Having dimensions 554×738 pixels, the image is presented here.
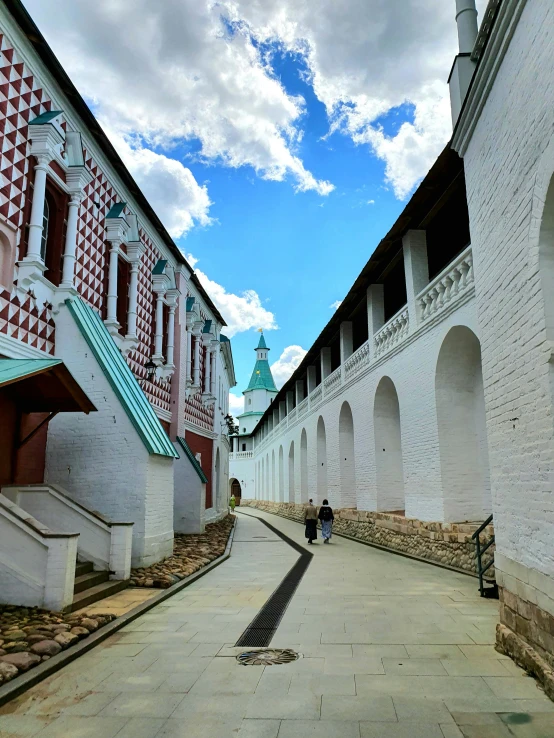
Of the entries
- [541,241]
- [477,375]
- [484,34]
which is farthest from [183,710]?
[477,375]

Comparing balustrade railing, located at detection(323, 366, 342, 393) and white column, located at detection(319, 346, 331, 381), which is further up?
white column, located at detection(319, 346, 331, 381)

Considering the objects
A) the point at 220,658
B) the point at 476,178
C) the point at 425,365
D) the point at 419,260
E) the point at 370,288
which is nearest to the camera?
the point at 220,658

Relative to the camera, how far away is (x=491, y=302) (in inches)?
238

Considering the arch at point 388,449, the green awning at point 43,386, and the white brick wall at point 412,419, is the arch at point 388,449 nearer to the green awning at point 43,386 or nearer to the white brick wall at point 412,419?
the white brick wall at point 412,419

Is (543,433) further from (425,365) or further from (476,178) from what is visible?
(425,365)

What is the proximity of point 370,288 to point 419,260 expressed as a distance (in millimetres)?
3392

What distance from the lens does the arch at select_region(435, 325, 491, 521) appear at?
10703 mm

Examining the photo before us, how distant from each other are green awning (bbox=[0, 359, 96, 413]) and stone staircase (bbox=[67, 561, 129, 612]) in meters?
2.51

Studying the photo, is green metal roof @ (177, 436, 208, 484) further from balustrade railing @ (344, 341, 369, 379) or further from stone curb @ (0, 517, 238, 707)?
stone curb @ (0, 517, 238, 707)

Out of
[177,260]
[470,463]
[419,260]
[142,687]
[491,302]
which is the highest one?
[177,260]

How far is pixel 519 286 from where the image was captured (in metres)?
5.26

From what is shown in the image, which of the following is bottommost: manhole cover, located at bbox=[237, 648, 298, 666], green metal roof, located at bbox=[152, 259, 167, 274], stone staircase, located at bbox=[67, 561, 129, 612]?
manhole cover, located at bbox=[237, 648, 298, 666]

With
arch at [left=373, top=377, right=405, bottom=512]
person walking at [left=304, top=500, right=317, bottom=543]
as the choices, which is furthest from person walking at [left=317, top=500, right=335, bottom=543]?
arch at [left=373, top=377, right=405, bottom=512]

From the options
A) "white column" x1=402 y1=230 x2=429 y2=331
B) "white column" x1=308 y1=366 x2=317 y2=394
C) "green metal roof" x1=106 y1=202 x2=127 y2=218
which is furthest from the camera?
"white column" x1=308 y1=366 x2=317 y2=394
